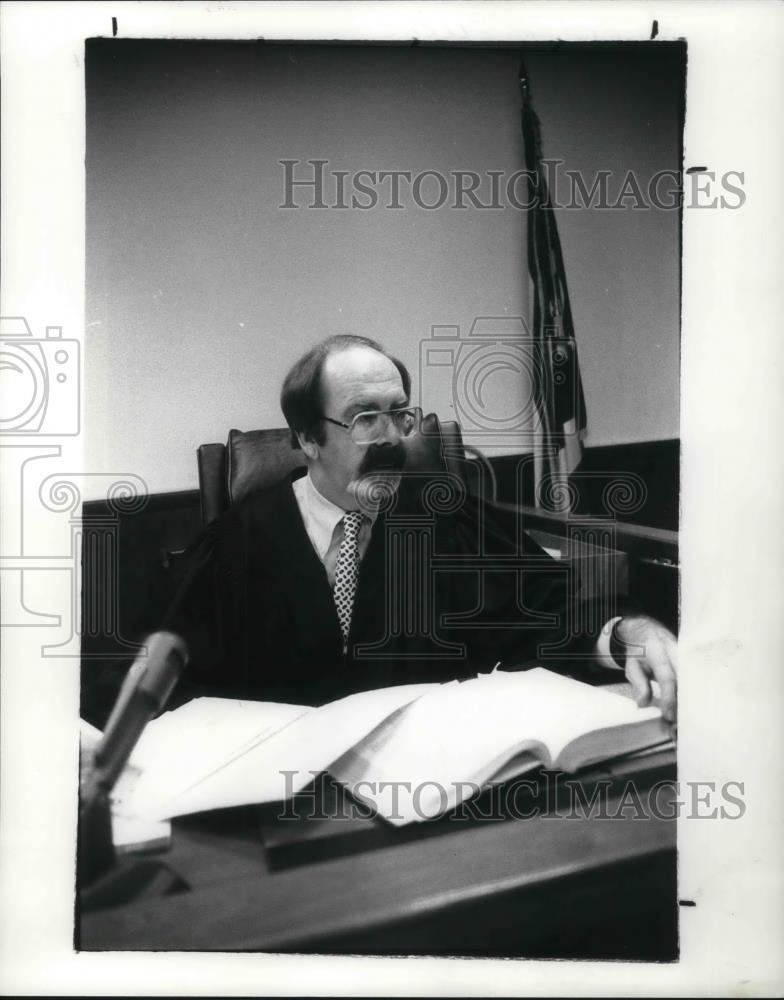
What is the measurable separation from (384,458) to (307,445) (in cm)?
13

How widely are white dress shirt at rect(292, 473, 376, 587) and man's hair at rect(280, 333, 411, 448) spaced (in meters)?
0.10

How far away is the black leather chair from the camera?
1331mm

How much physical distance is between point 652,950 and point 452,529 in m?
0.78

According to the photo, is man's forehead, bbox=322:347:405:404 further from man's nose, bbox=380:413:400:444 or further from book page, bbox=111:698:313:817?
book page, bbox=111:698:313:817

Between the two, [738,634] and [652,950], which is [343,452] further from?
[652,950]

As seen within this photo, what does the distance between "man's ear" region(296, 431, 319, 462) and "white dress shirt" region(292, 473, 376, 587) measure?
59 mm

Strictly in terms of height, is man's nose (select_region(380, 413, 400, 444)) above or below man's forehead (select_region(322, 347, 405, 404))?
below

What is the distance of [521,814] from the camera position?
52.2 inches

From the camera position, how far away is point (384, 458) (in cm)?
134

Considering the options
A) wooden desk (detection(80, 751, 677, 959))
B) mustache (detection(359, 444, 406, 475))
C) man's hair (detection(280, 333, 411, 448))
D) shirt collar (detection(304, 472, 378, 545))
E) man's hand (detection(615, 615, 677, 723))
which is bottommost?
wooden desk (detection(80, 751, 677, 959))

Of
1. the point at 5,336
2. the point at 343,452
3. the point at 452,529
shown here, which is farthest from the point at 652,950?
the point at 5,336

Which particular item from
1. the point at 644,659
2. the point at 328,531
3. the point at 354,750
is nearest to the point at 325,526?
the point at 328,531

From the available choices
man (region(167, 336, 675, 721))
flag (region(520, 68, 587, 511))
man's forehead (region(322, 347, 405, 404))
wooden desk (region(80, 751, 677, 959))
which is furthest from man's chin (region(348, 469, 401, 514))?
wooden desk (region(80, 751, 677, 959))

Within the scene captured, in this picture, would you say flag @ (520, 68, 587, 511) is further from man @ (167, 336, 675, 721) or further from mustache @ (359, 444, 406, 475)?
mustache @ (359, 444, 406, 475)
